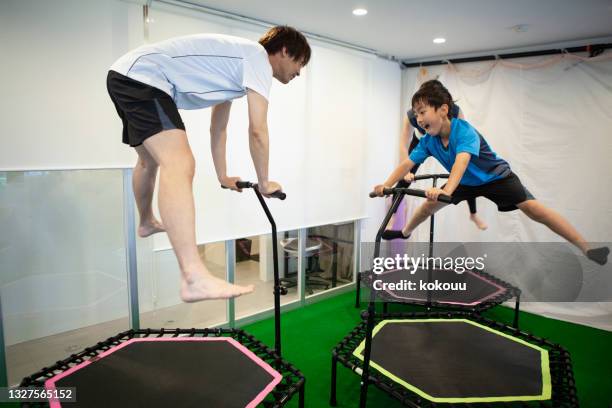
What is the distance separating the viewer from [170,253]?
3080 millimetres

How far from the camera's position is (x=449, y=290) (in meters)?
3.79

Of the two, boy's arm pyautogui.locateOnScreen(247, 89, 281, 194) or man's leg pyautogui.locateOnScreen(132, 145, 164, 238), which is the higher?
boy's arm pyautogui.locateOnScreen(247, 89, 281, 194)

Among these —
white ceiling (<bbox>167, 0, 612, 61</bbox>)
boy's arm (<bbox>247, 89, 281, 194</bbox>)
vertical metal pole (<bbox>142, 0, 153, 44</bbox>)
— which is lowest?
boy's arm (<bbox>247, 89, 281, 194</bbox>)

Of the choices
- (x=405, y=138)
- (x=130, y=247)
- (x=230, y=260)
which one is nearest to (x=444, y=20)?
(x=405, y=138)

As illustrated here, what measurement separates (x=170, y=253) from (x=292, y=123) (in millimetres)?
1497

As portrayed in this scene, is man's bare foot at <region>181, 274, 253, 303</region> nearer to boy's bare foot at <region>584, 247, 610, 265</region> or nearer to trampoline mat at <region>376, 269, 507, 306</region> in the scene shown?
boy's bare foot at <region>584, 247, 610, 265</region>

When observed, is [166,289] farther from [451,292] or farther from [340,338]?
[451,292]

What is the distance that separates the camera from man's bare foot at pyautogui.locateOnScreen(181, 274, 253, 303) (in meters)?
1.35

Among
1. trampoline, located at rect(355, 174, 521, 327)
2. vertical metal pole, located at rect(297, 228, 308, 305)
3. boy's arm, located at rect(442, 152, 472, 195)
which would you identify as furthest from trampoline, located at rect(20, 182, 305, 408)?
vertical metal pole, located at rect(297, 228, 308, 305)

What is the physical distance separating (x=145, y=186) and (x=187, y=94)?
59 centimetres

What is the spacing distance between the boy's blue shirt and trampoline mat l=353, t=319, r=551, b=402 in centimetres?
108

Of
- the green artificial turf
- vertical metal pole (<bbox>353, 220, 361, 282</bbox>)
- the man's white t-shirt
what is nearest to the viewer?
the man's white t-shirt

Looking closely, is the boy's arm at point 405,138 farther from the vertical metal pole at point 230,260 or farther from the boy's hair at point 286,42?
the boy's hair at point 286,42

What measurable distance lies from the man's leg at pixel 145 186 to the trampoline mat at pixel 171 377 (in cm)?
76
